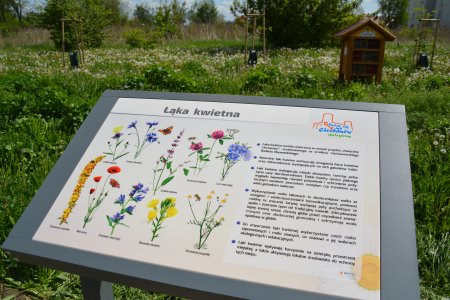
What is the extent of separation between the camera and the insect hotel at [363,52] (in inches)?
344

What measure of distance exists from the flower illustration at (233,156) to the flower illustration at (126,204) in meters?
0.41

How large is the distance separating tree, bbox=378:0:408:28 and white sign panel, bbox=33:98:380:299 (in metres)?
50.6

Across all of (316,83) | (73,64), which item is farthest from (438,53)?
(73,64)

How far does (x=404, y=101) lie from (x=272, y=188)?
5138mm

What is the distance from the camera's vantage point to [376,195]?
1.83 metres

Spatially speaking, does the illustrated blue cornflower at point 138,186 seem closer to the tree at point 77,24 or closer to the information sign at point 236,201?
the information sign at point 236,201

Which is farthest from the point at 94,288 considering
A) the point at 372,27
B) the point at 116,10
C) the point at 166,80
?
the point at 116,10

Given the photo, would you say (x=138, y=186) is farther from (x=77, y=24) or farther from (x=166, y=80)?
(x=77, y=24)

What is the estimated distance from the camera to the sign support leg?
212 cm

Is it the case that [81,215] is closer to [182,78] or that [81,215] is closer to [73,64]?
[182,78]

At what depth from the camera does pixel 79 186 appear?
2.22m

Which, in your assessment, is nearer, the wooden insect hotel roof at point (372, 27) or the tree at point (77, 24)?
the wooden insect hotel roof at point (372, 27)

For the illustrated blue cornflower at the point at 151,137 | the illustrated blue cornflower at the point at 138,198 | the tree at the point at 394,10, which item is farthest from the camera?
the tree at the point at 394,10

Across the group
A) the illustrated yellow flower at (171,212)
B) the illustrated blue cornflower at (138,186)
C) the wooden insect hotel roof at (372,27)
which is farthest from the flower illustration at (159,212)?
the wooden insect hotel roof at (372,27)
